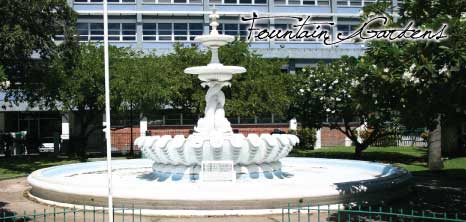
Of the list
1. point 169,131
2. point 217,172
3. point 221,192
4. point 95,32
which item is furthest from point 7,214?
point 95,32

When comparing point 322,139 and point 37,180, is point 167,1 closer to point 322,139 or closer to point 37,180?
point 322,139

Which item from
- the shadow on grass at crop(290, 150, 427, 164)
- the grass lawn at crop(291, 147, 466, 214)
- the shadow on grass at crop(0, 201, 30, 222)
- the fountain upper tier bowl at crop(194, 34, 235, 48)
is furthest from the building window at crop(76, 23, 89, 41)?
the shadow on grass at crop(0, 201, 30, 222)

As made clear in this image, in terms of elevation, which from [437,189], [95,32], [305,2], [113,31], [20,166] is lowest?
[20,166]

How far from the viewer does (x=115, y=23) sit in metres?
46.8

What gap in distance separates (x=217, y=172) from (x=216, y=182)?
0.27 meters

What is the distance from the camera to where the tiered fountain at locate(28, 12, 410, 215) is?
11656 mm

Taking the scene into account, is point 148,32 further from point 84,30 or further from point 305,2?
point 305,2

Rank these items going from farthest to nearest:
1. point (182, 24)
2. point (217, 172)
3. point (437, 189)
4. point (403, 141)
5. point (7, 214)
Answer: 1. point (182, 24)
2. point (403, 141)
3. point (437, 189)
4. point (217, 172)
5. point (7, 214)

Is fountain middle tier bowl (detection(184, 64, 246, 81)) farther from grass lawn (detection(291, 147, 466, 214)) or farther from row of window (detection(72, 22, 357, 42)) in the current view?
row of window (detection(72, 22, 357, 42))

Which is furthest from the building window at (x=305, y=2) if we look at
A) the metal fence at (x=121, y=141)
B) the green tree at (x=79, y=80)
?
the green tree at (x=79, y=80)

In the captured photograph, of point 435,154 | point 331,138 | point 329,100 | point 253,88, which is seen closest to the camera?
point 435,154

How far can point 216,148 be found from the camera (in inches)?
548

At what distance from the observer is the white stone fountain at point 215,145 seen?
46.3 feet

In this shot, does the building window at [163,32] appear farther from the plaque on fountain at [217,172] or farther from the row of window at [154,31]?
the plaque on fountain at [217,172]
